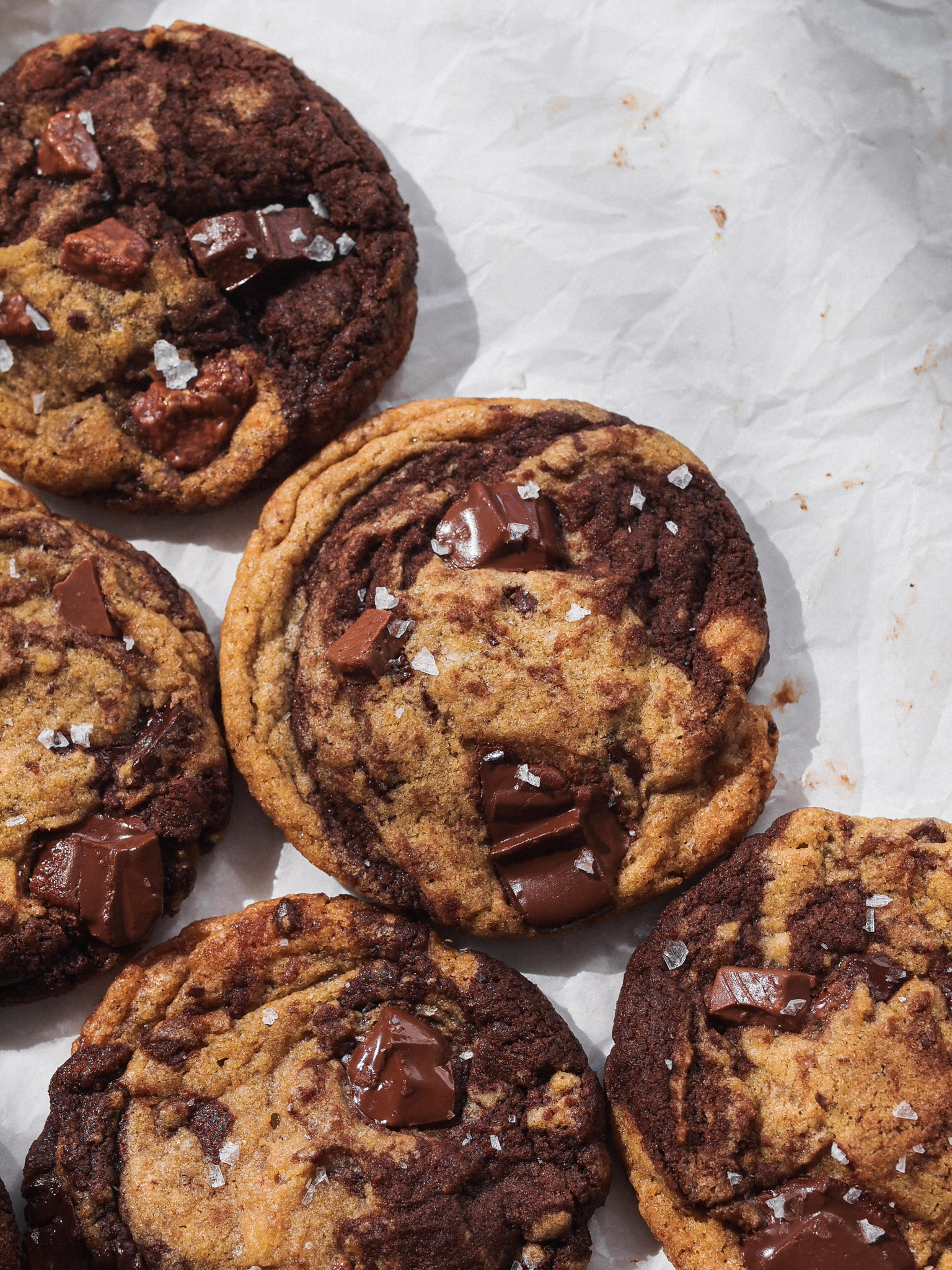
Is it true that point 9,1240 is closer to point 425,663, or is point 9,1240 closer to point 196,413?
point 425,663

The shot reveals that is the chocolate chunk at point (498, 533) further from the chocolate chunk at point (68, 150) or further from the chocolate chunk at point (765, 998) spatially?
the chocolate chunk at point (68, 150)

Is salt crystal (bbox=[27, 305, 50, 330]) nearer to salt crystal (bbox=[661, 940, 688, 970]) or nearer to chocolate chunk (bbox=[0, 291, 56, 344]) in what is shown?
chocolate chunk (bbox=[0, 291, 56, 344])

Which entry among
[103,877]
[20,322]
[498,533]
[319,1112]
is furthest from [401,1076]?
[20,322]

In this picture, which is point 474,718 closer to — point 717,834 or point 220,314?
point 717,834

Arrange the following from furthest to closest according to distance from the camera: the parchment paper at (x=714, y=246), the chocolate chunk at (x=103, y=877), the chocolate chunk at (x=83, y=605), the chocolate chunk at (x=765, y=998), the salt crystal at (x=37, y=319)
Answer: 1. the parchment paper at (x=714, y=246)
2. the salt crystal at (x=37, y=319)
3. the chocolate chunk at (x=83, y=605)
4. the chocolate chunk at (x=103, y=877)
5. the chocolate chunk at (x=765, y=998)

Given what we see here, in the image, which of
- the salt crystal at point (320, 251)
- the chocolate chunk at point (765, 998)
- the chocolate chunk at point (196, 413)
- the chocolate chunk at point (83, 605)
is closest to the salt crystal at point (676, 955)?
the chocolate chunk at point (765, 998)

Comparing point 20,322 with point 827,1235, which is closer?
point 827,1235

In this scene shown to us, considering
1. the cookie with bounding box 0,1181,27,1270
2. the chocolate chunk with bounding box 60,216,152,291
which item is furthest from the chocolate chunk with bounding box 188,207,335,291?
the cookie with bounding box 0,1181,27,1270
